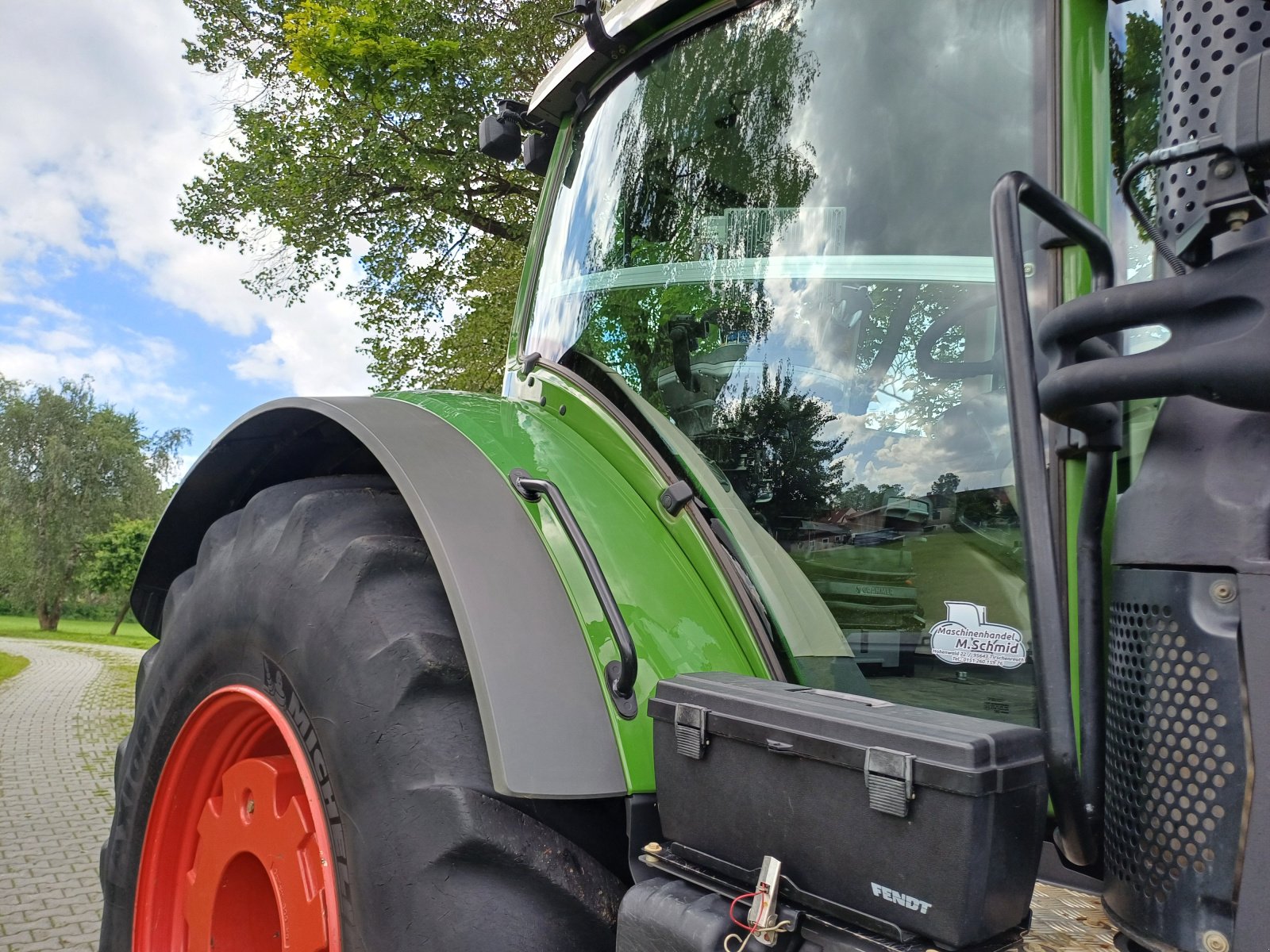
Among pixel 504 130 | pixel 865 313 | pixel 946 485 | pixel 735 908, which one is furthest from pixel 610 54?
pixel 735 908

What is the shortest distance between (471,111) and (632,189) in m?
11.0

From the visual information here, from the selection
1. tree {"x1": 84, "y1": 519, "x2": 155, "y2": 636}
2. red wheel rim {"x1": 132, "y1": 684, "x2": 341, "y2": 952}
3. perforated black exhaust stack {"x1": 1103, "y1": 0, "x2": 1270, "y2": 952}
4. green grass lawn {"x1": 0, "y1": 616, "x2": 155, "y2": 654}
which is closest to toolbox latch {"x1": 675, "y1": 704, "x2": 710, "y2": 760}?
perforated black exhaust stack {"x1": 1103, "y1": 0, "x2": 1270, "y2": 952}

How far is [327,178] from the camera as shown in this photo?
12148 mm

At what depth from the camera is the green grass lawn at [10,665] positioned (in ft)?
47.9

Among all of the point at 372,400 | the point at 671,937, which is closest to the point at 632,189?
the point at 372,400

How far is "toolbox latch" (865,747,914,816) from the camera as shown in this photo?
0.93 meters

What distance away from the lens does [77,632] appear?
33562mm

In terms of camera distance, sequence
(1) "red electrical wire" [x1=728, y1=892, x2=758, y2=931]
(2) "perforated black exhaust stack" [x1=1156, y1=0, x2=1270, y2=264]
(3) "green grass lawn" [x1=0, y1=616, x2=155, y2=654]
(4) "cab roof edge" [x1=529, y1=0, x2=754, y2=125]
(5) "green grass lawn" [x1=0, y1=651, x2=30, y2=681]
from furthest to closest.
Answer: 1. (3) "green grass lawn" [x1=0, y1=616, x2=155, y2=654]
2. (5) "green grass lawn" [x1=0, y1=651, x2=30, y2=681]
3. (4) "cab roof edge" [x1=529, y1=0, x2=754, y2=125]
4. (1) "red electrical wire" [x1=728, y1=892, x2=758, y2=931]
5. (2) "perforated black exhaust stack" [x1=1156, y1=0, x2=1270, y2=264]

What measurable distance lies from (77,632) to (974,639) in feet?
127

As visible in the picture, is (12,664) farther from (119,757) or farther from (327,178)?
(119,757)

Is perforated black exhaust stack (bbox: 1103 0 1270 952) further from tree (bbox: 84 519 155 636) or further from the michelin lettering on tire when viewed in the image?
tree (bbox: 84 519 155 636)

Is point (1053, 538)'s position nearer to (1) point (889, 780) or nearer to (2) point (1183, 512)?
(2) point (1183, 512)

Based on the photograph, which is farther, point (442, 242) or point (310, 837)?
point (442, 242)

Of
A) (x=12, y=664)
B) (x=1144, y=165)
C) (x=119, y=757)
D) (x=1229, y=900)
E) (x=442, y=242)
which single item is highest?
(x=442, y=242)
